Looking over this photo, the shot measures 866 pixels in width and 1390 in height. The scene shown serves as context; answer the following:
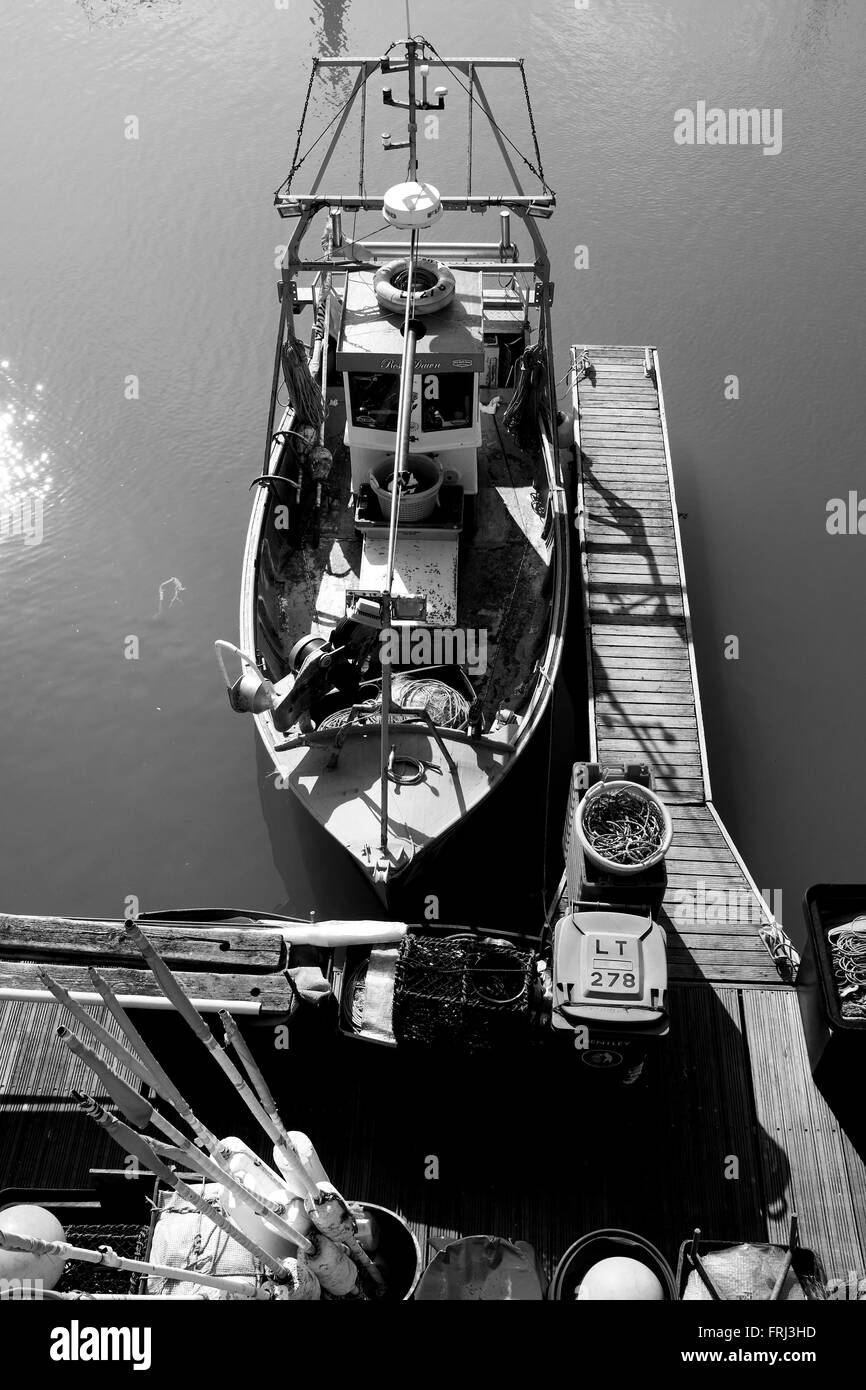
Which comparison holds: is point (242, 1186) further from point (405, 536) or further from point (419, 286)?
point (419, 286)

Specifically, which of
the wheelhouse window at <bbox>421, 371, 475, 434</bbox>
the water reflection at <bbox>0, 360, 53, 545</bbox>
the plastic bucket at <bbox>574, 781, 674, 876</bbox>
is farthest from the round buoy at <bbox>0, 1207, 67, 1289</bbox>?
the water reflection at <bbox>0, 360, 53, 545</bbox>

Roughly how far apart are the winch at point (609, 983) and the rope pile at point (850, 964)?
1461mm

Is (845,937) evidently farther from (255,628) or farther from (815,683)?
(255,628)

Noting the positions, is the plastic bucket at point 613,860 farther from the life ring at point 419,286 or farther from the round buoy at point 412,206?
the round buoy at point 412,206

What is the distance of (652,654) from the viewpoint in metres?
11.9

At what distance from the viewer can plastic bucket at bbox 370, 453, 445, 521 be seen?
39.3 ft

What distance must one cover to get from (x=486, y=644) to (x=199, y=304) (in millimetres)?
9429

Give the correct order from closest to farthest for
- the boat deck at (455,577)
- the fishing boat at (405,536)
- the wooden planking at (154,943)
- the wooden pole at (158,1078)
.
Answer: the wooden pole at (158,1078) < the wooden planking at (154,943) < the fishing boat at (405,536) < the boat deck at (455,577)

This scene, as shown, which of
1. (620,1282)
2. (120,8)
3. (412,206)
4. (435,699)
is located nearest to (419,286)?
(412,206)

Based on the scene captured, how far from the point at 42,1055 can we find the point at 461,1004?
3.28m

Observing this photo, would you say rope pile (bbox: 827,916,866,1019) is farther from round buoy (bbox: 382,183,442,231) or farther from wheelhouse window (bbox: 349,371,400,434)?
round buoy (bbox: 382,183,442,231)

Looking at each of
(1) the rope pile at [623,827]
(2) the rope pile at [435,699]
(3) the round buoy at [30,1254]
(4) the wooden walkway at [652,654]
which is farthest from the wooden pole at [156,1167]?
(2) the rope pile at [435,699]

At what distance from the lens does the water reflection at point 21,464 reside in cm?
1459

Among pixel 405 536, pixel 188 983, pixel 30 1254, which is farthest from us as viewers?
pixel 405 536
